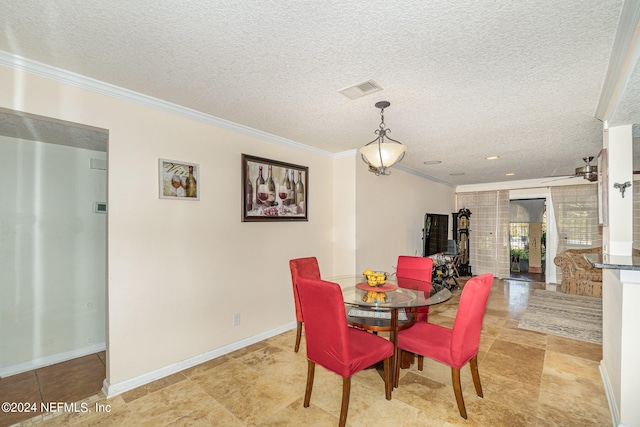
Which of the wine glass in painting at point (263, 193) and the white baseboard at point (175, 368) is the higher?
the wine glass in painting at point (263, 193)

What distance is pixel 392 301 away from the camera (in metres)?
2.42

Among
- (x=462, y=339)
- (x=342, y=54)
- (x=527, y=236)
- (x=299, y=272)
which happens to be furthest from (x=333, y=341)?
(x=527, y=236)

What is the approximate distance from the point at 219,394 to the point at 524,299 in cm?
546

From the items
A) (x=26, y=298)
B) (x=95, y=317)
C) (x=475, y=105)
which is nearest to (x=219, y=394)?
(x=95, y=317)

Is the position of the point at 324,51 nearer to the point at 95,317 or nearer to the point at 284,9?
the point at 284,9

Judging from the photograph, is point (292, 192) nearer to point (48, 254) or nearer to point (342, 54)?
point (342, 54)

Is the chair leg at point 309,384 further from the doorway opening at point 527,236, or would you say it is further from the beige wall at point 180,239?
the doorway opening at point 527,236

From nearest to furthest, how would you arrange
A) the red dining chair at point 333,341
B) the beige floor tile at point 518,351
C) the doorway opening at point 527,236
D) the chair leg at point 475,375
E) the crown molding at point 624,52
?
the crown molding at point 624,52
the red dining chair at point 333,341
the chair leg at point 475,375
the beige floor tile at point 518,351
the doorway opening at point 527,236

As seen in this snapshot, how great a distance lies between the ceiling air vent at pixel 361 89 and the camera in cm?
222

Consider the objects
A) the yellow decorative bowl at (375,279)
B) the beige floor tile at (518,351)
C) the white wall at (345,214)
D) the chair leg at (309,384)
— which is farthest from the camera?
the white wall at (345,214)

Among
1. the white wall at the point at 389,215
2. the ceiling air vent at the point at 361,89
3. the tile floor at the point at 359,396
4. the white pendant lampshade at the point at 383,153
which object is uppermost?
the ceiling air vent at the point at 361,89

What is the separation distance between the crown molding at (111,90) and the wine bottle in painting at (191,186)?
0.54 m

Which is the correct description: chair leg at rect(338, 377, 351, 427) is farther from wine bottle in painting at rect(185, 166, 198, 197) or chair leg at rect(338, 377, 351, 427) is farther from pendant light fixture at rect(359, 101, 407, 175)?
wine bottle in painting at rect(185, 166, 198, 197)

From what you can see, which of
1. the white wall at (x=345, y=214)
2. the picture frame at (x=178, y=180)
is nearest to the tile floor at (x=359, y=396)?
the white wall at (x=345, y=214)
